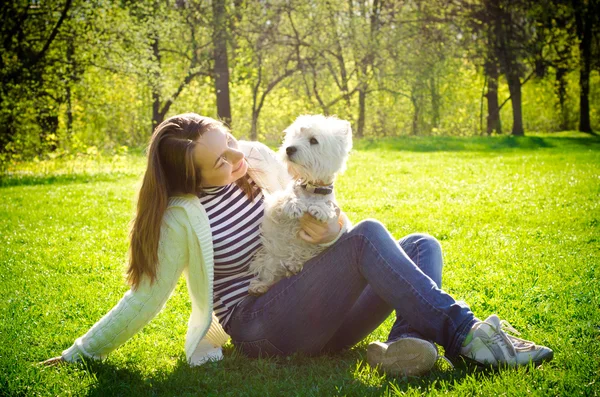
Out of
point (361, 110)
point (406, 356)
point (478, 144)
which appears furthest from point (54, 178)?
point (361, 110)

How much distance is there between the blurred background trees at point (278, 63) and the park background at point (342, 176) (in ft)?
0.29

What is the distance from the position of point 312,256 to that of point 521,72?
20029 millimetres

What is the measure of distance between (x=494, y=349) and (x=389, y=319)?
132 cm

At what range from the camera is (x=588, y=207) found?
791 centimetres

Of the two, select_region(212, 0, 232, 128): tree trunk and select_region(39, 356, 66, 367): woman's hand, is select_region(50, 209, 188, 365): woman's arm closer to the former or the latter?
select_region(39, 356, 66, 367): woman's hand

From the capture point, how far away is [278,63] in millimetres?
25766

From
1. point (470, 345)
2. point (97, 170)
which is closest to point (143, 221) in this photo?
point (470, 345)

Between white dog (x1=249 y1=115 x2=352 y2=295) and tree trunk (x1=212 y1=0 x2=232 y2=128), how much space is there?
15645 mm

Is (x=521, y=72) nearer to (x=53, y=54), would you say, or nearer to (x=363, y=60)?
(x=363, y=60)

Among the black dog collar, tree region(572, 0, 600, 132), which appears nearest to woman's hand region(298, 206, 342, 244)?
the black dog collar

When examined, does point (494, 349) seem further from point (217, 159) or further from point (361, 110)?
point (361, 110)

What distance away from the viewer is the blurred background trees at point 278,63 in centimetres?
1526

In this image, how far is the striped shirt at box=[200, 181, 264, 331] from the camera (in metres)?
3.27

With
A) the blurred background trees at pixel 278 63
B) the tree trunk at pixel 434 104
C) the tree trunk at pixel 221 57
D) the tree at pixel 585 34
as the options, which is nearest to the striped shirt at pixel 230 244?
the blurred background trees at pixel 278 63
